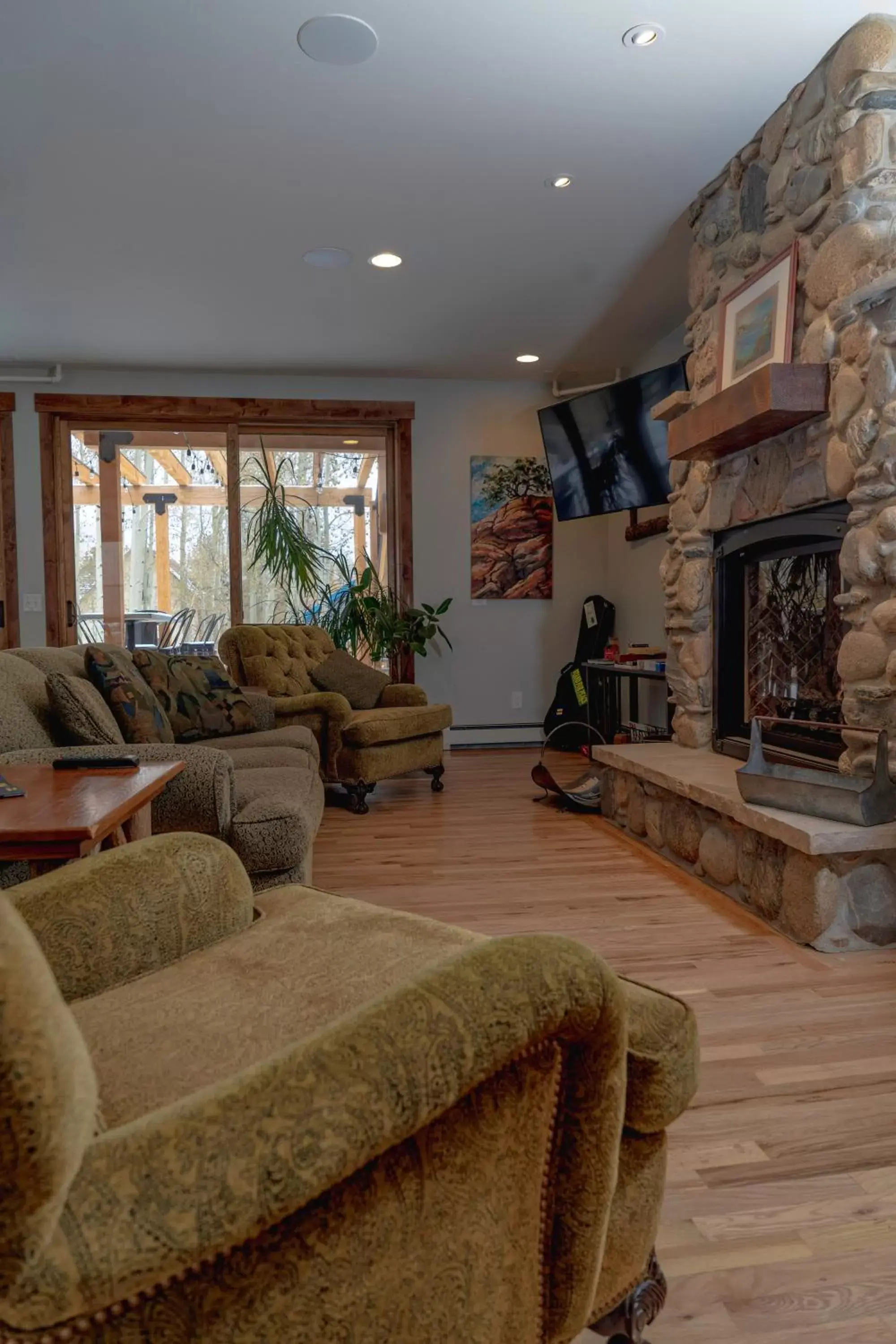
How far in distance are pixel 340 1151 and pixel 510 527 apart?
225 inches

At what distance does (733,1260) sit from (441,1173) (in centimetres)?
77

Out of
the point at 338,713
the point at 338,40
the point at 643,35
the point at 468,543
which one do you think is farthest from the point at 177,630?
the point at 643,35

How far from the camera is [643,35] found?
8.21 ft

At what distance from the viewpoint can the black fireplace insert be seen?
9.37 ft

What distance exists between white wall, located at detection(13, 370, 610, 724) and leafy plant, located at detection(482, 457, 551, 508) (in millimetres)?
91

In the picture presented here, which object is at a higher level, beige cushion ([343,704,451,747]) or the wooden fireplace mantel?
the wooden fireplace mantel

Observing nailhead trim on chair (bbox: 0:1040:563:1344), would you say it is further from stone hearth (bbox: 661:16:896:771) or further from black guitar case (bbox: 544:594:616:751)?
black guitar case (bbox: 544:594:616:751)

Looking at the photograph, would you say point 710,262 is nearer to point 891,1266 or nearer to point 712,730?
point 712,730

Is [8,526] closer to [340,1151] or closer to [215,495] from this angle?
[215,495]

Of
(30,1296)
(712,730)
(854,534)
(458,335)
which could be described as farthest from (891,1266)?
(458,335)

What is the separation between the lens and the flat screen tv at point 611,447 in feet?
15.5

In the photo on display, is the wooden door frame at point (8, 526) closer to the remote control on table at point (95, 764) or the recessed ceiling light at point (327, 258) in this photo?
the recessed ceiling light at point (327, 258)

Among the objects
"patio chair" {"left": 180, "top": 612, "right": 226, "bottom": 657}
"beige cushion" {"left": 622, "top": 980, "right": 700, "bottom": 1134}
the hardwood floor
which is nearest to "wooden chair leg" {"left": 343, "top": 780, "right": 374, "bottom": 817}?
the hardwood floor

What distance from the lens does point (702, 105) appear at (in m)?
2.88
